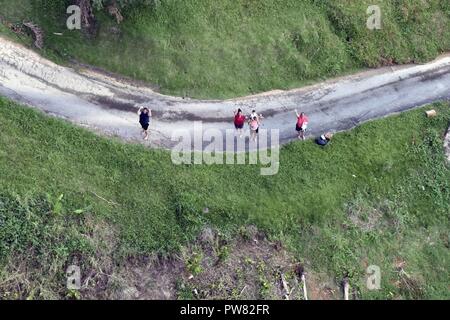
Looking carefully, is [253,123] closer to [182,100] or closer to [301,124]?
[301,124]

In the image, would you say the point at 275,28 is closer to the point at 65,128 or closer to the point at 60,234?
the point at 65,128

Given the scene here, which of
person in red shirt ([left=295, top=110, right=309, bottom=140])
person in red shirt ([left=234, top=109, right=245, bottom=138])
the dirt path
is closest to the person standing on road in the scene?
person in red shirt ([left=234, top=109, right=245, bottom=138])

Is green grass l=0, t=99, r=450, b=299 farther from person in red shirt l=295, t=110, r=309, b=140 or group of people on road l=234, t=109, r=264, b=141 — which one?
group of people on road l=234, t=109, r=264, b=141

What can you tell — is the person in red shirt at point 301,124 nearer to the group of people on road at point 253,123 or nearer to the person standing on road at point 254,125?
the group of people on road at point 253,123

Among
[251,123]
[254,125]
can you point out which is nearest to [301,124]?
[254,125]

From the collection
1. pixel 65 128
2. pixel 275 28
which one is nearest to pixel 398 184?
pixel 275 28
